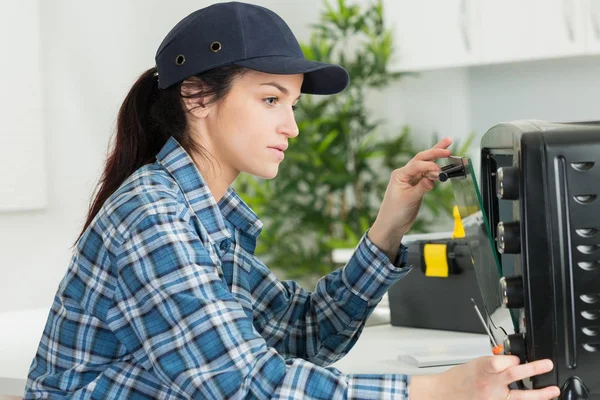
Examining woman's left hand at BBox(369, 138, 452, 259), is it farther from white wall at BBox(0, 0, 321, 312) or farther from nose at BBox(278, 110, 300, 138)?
white wall at BBox(0, 0, 321, 312)

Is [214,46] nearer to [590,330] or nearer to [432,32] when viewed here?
[590,330]

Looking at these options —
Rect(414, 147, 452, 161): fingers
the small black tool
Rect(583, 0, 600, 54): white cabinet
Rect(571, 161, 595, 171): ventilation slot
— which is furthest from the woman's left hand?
Rect(583, 0, 600, 54): white cabinet

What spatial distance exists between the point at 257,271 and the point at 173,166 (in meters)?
0.36

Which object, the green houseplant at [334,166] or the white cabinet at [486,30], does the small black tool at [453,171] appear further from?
the green houseplant at [334,166]

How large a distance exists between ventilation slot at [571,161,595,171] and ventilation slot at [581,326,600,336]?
0.18 m

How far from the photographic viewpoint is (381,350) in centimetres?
181

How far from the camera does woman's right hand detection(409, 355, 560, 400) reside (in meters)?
1.03

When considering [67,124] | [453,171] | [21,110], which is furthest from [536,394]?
[67,124]

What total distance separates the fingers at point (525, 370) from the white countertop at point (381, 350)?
53cm

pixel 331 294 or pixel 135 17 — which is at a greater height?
pixel 135 17

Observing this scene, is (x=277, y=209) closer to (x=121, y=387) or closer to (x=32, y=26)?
(x=32, y=26)

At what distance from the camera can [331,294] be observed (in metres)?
1.69

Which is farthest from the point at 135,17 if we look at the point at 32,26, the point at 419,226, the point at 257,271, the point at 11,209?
the point at 257,271

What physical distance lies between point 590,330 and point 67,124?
3.30 meters
